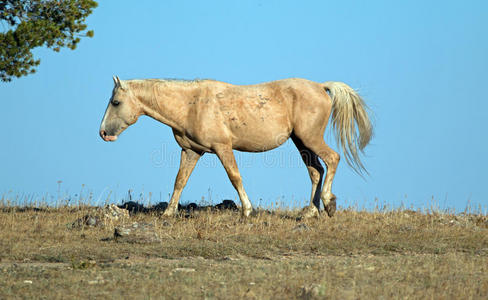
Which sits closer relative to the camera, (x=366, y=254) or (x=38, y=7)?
(x=366, y=254)

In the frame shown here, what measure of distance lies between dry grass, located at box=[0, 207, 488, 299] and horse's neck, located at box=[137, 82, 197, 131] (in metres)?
2.08

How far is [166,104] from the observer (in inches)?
486

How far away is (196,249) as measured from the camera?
29.4ft

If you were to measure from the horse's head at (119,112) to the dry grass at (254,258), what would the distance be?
193cm

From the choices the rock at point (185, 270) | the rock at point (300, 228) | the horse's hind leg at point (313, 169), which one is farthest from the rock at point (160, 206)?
the rock at point (185, 270)

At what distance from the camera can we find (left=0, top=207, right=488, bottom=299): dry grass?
249 inches

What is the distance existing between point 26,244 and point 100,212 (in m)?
3.02

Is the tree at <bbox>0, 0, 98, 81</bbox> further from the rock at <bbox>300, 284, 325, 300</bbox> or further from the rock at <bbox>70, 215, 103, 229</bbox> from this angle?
the rock at <bbox>300, 284, 325, 300</bbox>

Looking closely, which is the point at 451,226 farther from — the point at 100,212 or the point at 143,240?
the point at 100,212

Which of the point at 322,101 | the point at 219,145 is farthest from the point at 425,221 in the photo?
the point at 219,145

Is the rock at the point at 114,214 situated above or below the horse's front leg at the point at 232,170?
below

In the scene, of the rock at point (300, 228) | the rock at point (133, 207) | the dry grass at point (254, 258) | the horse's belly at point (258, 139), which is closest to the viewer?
the dry grass at point (254, 258)

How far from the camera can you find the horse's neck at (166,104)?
12352 mm

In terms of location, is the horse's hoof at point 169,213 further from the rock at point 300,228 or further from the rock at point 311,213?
the rock at point 300,228
